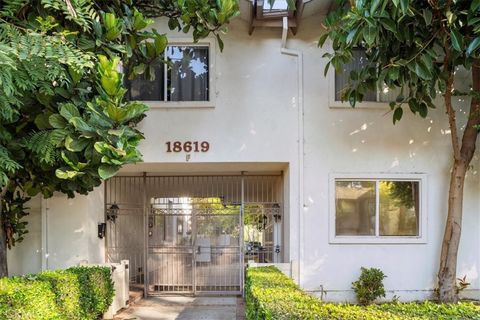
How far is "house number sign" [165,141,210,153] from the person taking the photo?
8055 millimetres

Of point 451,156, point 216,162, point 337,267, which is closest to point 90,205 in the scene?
point 216,162

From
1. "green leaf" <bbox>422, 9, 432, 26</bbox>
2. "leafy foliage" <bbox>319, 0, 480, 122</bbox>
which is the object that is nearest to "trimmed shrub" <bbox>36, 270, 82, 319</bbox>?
"leafy foliage" <bbox>319, 0, 480, 122</bbox>

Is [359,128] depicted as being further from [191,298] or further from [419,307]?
[191,298]

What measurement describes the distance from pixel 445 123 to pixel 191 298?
264 inches

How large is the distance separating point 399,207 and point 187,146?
175 inches

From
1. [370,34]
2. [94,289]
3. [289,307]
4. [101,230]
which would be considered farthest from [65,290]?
[370,34]

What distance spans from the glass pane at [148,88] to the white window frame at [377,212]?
388 centimetres

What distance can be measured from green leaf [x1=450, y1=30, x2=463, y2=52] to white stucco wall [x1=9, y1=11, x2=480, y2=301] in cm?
277

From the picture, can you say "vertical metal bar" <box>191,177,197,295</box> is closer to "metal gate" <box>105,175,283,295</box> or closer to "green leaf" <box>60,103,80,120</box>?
"metal gate" <box>105,175,283,295</box>

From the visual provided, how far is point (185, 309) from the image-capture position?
8.45m

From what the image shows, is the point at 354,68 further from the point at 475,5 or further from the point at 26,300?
the point at 26,300

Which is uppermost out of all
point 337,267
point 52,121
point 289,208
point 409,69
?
point 409,69

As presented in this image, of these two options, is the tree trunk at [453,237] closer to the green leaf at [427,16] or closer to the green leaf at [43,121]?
the green leaf at [427,16]

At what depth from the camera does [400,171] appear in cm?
810
